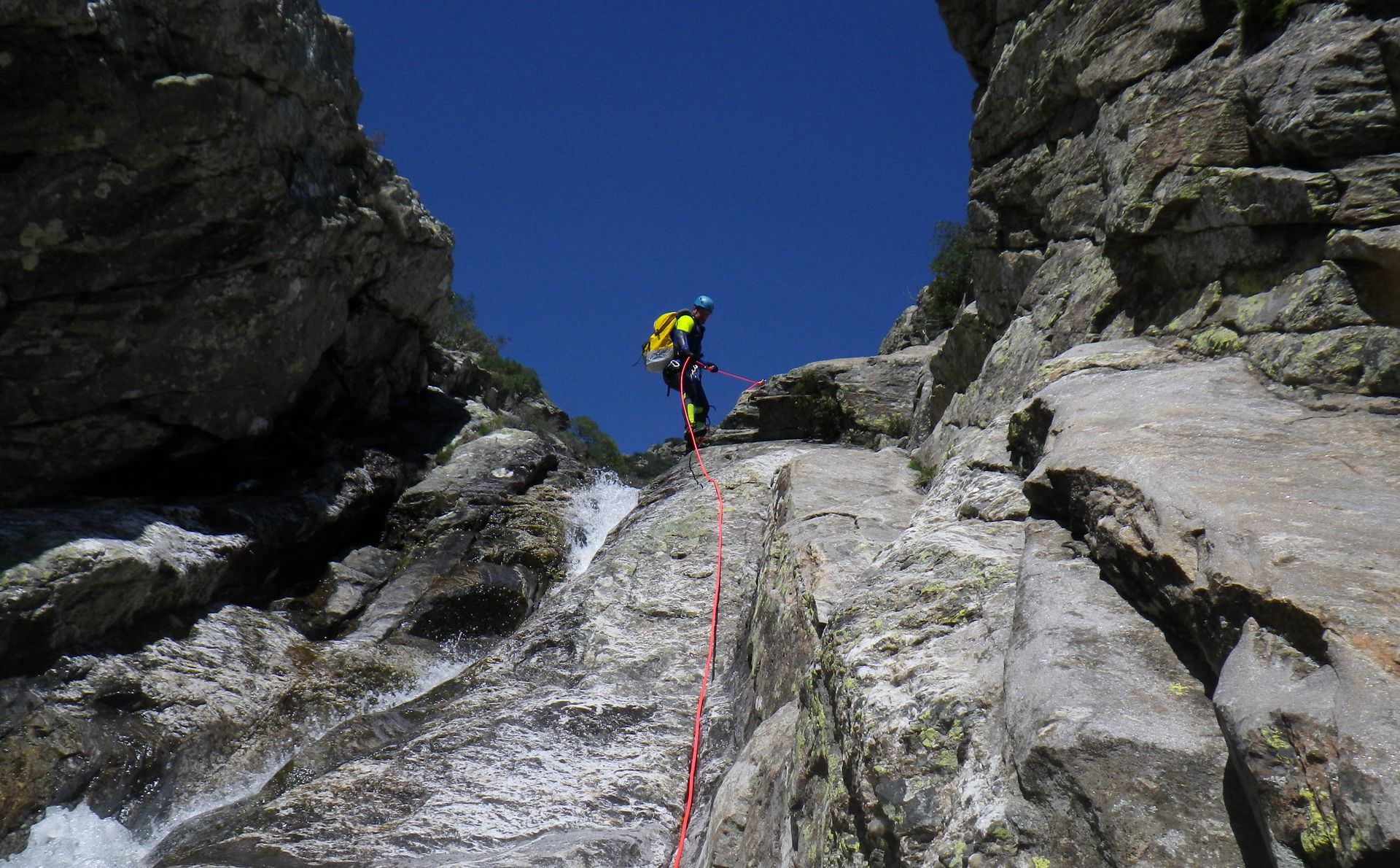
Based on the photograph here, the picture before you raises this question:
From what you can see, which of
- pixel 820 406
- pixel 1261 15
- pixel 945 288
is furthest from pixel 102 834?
pixel 945 288

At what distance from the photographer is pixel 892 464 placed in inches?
488

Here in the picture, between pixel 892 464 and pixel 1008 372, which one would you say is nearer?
pixel 1008 372

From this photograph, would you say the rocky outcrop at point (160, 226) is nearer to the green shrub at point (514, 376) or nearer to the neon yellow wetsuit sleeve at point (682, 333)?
the neon yellow wetsuit sleeve at point (682, 333)

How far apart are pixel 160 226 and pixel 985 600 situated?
15.8 metres

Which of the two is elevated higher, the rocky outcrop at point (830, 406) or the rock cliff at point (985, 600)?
the rocky outcrop at point (830, 406)

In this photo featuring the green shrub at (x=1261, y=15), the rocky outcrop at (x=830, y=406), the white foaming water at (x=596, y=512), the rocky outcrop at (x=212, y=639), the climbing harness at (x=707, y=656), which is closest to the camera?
the green shrub at (x=1261, y=15)

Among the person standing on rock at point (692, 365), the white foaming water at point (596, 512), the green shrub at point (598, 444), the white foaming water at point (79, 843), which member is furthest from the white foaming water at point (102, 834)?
the green shrub at point (598, 444)

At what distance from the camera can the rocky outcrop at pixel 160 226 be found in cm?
1480

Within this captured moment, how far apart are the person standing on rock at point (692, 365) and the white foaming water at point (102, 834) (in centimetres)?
979

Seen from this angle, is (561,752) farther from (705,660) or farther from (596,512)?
(596,512)

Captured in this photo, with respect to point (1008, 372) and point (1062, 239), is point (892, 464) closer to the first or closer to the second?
point (1008, 372)

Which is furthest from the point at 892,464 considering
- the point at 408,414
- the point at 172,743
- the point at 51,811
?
the point at 408,414

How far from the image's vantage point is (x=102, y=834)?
10727mm

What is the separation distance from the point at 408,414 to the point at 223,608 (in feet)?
30.8
